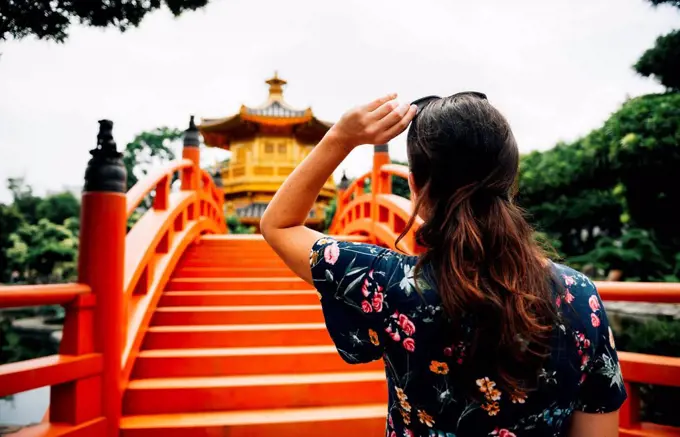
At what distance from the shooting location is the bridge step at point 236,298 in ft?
13.0

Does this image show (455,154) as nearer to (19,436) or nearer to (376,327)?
(376,327)

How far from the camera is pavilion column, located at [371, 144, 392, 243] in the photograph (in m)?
5.25

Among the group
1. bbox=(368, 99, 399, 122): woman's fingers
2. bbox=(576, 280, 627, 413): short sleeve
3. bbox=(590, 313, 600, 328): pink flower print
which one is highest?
bbox=(368, 99, 399, 122): woman's fingers

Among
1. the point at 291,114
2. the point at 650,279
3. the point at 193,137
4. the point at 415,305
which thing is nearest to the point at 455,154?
the point at 415,305

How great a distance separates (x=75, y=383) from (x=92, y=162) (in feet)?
3.45

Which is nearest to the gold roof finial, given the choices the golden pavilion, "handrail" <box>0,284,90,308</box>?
the golden pavilion

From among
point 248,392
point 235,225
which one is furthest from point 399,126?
point 235,225

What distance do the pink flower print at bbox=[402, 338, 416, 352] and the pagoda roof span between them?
1916 cm

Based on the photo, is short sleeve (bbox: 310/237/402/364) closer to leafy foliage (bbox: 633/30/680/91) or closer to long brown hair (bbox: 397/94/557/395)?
long brown hair (bbox: 397/94/557/395)

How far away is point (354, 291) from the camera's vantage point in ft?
2.92

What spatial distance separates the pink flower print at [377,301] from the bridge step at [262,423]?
2.05m

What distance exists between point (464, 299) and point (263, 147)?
20.4 m

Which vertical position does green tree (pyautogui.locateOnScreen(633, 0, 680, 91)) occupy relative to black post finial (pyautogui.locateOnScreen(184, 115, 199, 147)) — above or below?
above

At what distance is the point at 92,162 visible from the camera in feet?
7.97
